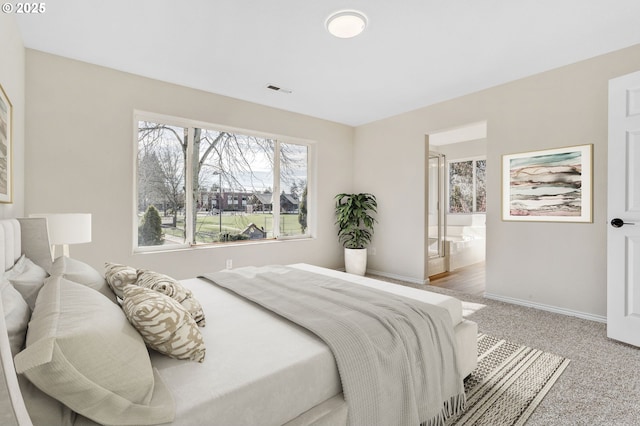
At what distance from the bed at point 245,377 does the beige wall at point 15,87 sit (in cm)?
113

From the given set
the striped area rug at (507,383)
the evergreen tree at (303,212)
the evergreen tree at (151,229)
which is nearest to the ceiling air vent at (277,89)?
the evergreen tree at (303,212)

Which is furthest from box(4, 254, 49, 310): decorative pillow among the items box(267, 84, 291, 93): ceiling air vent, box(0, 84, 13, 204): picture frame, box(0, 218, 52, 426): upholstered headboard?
box(267, 84, 291, 93): ceiling air vent

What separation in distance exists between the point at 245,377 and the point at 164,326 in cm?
35

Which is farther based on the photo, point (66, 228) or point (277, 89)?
point (277, 89)

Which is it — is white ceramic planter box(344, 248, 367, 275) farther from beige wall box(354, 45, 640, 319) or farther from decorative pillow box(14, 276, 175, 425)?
decorative pillow box(14, 276, 175, 425)

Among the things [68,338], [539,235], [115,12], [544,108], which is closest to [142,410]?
[68,338]

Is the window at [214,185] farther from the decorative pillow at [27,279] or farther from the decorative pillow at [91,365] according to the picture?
the decorative pillow at [91,365]

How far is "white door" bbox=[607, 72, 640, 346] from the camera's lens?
2438mm

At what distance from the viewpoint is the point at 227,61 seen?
122 inches

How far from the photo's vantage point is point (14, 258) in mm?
1658

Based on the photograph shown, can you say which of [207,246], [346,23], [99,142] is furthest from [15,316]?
[207,246]

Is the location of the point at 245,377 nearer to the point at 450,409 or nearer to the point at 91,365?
the point at 91,365

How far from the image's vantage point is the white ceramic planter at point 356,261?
4.89 meters

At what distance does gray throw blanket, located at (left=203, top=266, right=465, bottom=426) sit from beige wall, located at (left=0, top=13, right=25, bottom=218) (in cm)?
216
